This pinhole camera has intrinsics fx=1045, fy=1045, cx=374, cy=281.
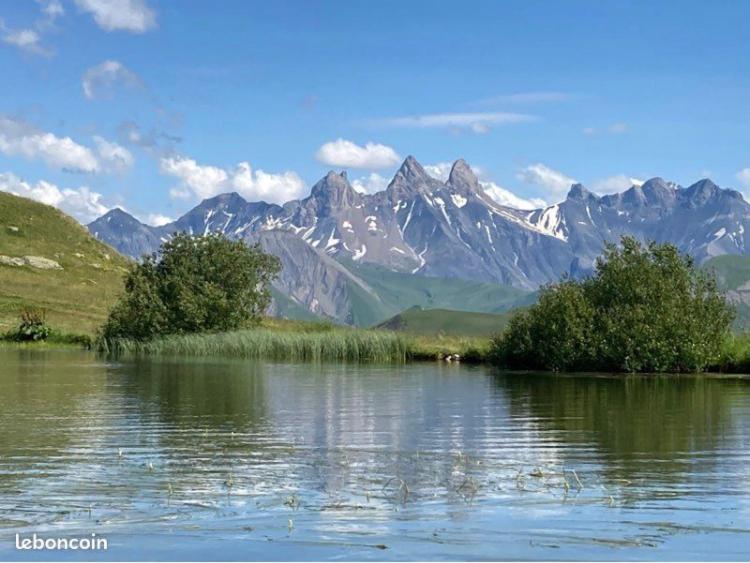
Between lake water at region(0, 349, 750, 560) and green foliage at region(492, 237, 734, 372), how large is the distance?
23.7 meters

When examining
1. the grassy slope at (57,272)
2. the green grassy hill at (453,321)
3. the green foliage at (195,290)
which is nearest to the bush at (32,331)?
the grassy slope at (57,272)

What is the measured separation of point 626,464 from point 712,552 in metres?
7.22

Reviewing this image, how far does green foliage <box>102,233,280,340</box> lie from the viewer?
276ft

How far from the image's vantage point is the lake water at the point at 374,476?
12844mm

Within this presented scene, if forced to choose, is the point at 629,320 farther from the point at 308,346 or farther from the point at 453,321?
the point at 453,321

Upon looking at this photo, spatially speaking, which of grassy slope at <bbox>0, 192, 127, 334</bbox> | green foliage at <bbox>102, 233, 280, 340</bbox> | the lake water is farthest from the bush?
the lake water

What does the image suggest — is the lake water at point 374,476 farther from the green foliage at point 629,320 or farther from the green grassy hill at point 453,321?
the green grassy hill at point 453,321

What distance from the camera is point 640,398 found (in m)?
37.5

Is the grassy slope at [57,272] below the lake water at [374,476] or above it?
above

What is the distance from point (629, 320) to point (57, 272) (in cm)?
10408

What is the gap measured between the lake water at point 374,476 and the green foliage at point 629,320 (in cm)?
2369

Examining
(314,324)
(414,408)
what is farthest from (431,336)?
(414,408)

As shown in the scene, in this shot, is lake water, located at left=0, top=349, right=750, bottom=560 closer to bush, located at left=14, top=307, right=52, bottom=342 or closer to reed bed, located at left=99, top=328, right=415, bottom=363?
reed bed, located at left=99, top=328, right=415, bottom=363

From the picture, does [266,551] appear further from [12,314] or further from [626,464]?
[12,314]
